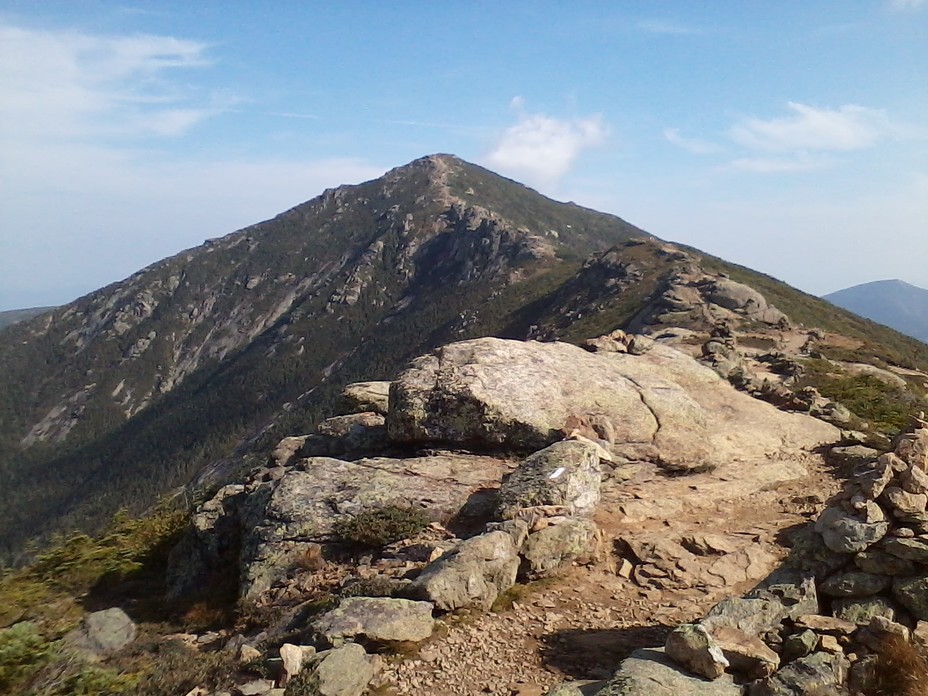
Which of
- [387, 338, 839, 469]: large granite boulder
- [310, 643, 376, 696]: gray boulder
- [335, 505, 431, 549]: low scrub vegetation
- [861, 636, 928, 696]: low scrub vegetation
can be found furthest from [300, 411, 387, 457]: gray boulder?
[861, 636, 928, 696]: low scrub vegetation

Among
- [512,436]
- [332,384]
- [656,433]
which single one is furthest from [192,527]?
[332,384]

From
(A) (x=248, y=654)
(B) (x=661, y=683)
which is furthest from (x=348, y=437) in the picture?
(B) (x=661, y=683)

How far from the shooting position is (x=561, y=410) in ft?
58.9

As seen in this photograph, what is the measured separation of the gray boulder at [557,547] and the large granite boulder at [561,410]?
4.17 m

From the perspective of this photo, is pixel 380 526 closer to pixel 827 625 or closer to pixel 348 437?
pixel 348 437

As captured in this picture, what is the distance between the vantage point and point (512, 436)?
1733cm

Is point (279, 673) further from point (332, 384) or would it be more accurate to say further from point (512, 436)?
point (332, 384)

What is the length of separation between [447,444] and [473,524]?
3655mm

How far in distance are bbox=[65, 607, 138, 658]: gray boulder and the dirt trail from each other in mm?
6515

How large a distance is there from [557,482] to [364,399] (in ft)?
33.8

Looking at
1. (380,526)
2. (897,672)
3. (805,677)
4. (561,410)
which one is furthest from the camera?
(561,410)

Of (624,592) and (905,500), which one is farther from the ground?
(905,500)

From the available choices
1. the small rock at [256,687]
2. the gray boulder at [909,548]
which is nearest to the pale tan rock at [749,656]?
the gray boulder at [909,548]

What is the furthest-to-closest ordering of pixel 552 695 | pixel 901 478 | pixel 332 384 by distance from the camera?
A: pixel 332 384 → pixel 901 478 → pixel 552 695
